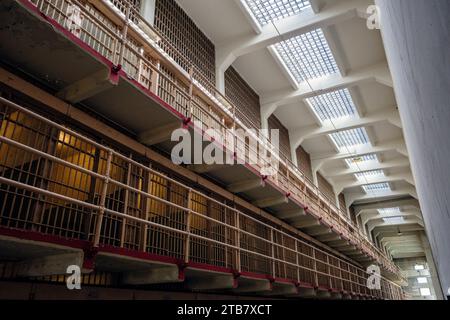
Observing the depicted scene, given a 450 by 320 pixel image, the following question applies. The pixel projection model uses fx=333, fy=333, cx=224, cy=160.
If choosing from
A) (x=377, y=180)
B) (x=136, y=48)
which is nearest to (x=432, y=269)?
(x=377, y=180)

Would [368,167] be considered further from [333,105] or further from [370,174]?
[333,105]

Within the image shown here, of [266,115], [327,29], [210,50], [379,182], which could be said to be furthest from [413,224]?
[210,50]

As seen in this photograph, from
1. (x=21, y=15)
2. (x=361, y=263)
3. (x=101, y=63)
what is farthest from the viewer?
(x=361, y=263)

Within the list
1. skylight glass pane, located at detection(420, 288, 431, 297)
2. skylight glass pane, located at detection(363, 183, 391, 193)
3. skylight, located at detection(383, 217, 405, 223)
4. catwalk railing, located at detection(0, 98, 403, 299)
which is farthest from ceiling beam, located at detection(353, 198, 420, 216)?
catwalk railing, located at detection(0, 98, 403, 299)

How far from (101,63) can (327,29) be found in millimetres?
8397

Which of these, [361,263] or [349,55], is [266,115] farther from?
[361,263]

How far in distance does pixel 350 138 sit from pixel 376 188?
795 cm

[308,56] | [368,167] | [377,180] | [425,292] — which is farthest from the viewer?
[425,292]

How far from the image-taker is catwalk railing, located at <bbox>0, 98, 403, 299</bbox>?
3.78 m

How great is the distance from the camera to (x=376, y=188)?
23.7m

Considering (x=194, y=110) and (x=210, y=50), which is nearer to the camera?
(x=194, y=110)

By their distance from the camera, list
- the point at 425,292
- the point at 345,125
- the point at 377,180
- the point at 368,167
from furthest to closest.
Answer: the point at 425,292
the point at 377,180
the point at 368,167
the point at 345,125

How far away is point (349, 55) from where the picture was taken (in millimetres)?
12047
